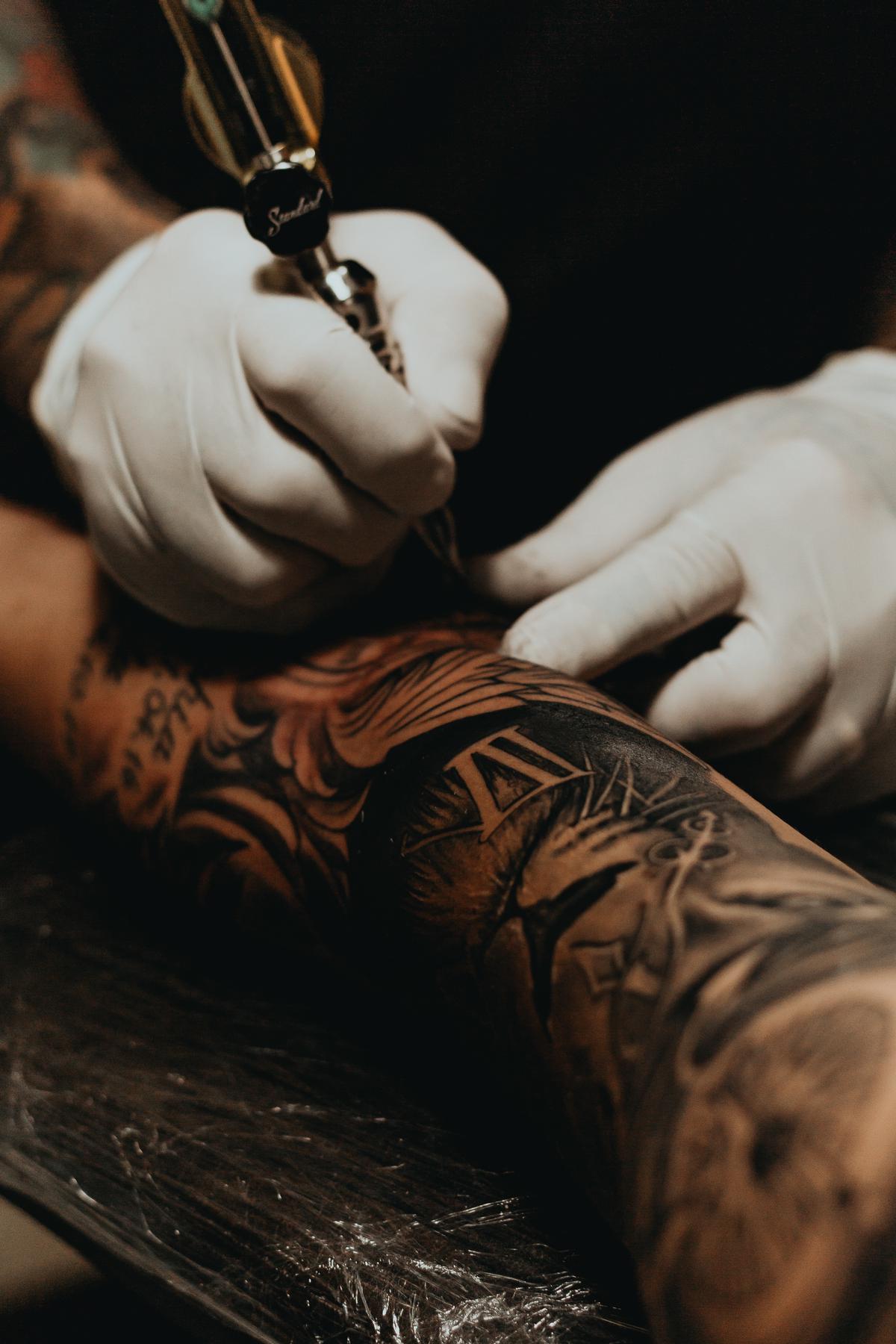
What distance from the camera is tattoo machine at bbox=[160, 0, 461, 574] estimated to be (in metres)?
0.79

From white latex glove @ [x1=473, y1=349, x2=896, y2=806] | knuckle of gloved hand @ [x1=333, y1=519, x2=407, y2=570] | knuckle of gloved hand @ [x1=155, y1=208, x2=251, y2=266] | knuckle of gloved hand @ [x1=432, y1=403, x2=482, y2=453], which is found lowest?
white latex glove @ [x1=473, y1=349, x2=896, y2=806]

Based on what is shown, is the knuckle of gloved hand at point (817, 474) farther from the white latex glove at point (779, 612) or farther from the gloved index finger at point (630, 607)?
the gloved index finger at point (630, 607)

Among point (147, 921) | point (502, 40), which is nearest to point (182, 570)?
point (147, 921)

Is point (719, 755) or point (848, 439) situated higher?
point (848, 439)

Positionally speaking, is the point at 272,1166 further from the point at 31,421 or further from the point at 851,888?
the point at 31,421

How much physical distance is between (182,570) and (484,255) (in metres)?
0.50

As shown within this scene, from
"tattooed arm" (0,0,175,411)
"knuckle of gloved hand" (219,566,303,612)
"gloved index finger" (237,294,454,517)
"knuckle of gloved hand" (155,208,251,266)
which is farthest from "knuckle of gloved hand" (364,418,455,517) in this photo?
"tattooed arm" (0,0,175,411)

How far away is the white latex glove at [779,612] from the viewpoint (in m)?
0.88

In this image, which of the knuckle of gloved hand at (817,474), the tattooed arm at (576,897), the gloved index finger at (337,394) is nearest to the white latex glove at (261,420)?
the gloved index finger at (337,394)

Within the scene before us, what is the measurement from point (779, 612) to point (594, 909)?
398 mm

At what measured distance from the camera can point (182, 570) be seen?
958 mm

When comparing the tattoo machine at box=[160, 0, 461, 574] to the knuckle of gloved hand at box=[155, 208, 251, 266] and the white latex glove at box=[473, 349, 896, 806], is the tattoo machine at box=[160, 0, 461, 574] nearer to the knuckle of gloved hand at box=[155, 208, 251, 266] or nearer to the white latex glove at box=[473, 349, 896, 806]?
the knuckle of gloved hand at box=[155, 208, 251, 266]

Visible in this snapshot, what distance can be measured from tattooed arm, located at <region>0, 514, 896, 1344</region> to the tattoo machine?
1.07 feet

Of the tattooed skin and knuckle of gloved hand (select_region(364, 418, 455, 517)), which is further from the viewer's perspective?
knuckle of gloved hand (select_region(364, 418, 455, 517))
